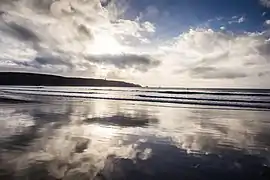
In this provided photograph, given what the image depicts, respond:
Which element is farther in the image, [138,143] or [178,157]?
[138,143]

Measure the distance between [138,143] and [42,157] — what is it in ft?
11.6

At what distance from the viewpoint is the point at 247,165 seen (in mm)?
6953

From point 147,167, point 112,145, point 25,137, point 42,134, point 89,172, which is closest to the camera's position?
point 89,172

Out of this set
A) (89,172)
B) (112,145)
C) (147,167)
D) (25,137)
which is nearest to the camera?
(89,172)

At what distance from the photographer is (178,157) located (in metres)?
7.68

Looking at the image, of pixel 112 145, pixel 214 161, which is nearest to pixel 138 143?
pixel 112 145

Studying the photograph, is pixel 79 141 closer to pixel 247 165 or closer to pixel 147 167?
pixel 147 167

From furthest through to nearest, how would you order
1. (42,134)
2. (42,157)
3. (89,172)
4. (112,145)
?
1. (42,134)
2. (112,145)
3. (42,157)
4. (89,172)

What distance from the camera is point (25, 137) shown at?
1014cm

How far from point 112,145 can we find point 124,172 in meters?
3.10

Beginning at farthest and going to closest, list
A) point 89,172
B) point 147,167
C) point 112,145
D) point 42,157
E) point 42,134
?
point 42,134, point 112,145, point 42,157, point 147,167, point 89,172

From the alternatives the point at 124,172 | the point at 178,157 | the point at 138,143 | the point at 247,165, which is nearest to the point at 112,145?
the point at 138,143

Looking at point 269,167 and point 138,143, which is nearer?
point 269,167

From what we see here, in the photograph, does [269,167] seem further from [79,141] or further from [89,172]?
[79,141]
